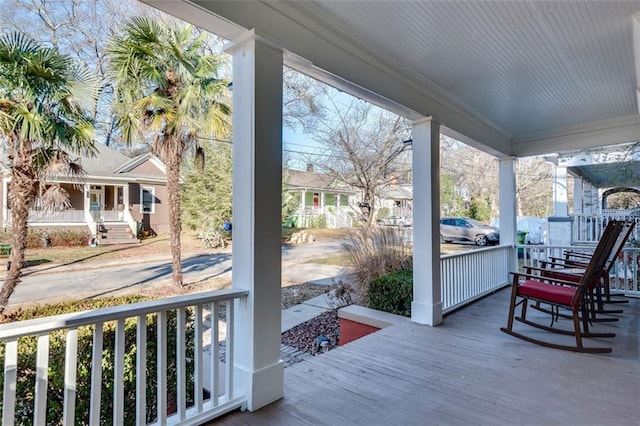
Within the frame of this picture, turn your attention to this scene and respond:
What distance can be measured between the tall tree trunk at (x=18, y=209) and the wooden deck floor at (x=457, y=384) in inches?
109

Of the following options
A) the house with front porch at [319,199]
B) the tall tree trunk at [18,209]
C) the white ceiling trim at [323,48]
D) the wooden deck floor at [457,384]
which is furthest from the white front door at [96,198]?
the house with front porch at [319,199]

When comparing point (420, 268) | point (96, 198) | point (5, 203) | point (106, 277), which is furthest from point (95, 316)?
point (106, 277)

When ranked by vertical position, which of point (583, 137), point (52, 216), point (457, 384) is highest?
point (583, 137)

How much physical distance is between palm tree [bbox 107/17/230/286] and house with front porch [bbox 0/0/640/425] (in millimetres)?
2657

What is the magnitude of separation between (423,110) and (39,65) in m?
3.63

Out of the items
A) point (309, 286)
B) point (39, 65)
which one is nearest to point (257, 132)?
point (39, 65)

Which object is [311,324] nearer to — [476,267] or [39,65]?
[476,267]

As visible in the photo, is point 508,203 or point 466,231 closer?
point 508,203

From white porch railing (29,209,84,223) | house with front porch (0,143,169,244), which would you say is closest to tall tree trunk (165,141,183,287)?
house with front porch (0,143,169,244)

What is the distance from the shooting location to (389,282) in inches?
164

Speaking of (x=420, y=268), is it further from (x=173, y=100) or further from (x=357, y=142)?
(x=357, y=142)

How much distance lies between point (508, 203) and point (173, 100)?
219 inches

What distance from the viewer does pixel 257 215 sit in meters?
2.08

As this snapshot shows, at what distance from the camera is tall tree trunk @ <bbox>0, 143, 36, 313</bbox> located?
3201 millimetres
